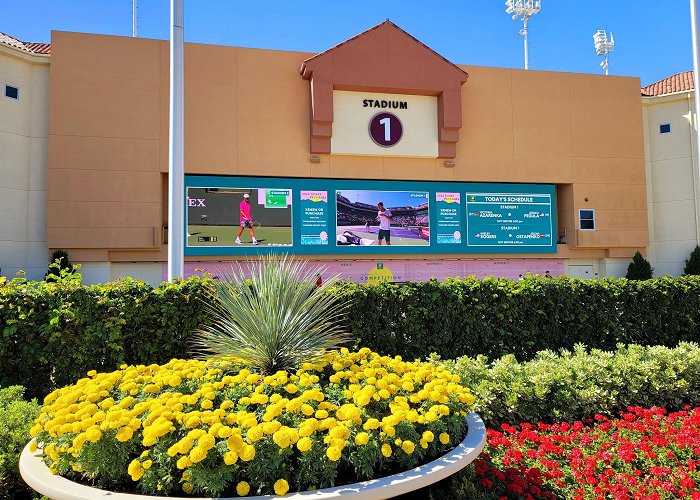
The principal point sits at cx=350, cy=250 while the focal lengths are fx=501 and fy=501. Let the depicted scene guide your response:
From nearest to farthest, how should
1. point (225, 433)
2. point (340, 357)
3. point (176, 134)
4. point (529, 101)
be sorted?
point (225, 433), point (340, 357), point (176, 134), point (529, 101)

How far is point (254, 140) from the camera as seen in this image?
1889 cm

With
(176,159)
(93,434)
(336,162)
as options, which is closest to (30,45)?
(336,162)

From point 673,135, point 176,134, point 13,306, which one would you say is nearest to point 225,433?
point 13,306

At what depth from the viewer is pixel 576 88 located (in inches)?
863

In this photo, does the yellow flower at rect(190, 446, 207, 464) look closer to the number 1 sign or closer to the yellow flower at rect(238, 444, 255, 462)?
the yellow flower at rect(238, 444, 255, 462)

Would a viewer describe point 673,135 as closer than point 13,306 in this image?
No

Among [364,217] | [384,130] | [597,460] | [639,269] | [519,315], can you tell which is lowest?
[597,460]

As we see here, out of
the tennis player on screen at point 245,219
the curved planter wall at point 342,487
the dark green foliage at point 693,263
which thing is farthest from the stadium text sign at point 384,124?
the curved planter wall at point 342,487

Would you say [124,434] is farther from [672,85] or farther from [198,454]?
[672,85]

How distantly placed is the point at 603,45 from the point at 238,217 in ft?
76.5

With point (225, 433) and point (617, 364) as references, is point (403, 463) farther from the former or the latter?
point (617, 364)

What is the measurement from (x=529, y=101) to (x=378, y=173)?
7.44 metres

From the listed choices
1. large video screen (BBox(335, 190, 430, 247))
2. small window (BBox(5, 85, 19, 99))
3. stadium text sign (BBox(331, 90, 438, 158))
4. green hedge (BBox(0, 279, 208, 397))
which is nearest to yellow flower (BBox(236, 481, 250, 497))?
green hedge (BBox(0, 279, 208, 397))

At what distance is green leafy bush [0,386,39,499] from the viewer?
349 centimetres
